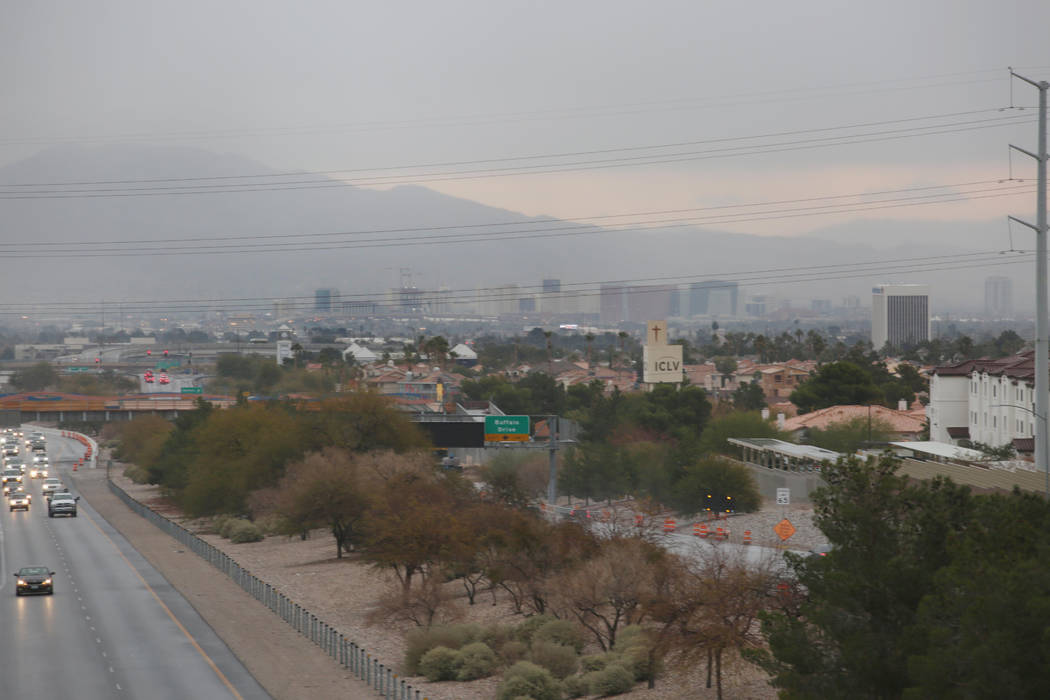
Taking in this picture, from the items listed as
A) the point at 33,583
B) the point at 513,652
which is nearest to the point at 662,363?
the point at 33,583

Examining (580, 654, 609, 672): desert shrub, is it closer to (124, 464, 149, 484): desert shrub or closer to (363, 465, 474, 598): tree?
(363, 465, 474, 598): tree

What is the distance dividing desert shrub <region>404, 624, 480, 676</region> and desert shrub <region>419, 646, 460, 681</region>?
0.86 meters

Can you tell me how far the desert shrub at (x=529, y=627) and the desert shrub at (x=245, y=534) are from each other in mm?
40047

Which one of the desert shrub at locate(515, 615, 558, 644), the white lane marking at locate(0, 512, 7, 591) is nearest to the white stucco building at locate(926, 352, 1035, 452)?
the desert shrub at locate(515, 615, 558, 644)

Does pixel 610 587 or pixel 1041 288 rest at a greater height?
pixel 1041 288

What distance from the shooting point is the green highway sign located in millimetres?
78875

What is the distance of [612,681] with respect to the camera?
33688mm

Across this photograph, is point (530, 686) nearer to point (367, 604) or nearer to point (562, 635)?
point (562, 635)

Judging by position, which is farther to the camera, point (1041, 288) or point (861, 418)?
point (861, 418)

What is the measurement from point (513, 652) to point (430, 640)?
2.82m

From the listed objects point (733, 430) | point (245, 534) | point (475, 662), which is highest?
point (733, 430)

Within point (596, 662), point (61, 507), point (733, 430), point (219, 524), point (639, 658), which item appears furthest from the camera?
point (733, 430)

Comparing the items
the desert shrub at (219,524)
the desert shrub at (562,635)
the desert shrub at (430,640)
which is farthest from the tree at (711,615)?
the desert shrub at (219,524)

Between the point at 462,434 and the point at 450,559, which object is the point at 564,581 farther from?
the point at 462,434
